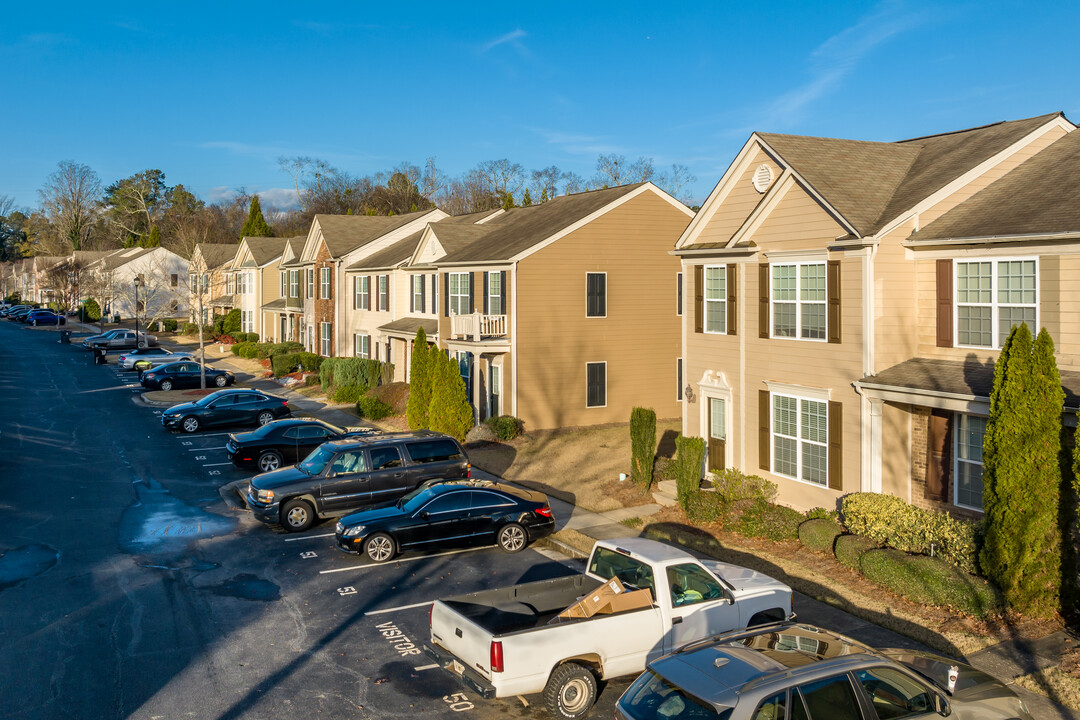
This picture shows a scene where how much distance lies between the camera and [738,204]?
20.5 m

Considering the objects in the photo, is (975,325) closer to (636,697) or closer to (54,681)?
(636,697)

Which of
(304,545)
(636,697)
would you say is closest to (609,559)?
(636,697)

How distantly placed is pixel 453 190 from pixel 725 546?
102 meters

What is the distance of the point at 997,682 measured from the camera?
8766 mm

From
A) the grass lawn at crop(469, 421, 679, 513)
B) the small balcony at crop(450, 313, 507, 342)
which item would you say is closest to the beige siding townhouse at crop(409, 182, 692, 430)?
the small balcony at crop(450, 313, 507, 342)

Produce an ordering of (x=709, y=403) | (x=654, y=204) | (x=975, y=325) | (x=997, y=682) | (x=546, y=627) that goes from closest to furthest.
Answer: (x=997, y=682)
(x=546, y=627)
(x=975, y=325)
(x=709, y=403)
(x=654, y=204)

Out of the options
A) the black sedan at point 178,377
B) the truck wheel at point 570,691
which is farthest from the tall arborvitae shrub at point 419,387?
the truck wheel at point 570,691

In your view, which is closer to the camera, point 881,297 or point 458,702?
point 458,702

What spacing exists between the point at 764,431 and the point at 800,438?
→ 3.53 ft

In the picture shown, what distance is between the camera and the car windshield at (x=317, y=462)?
1950 cm

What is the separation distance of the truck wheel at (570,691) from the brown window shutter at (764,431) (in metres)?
10.5

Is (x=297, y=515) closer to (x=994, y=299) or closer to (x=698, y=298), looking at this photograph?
(x=698, y=298)

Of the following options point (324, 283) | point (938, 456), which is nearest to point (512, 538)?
point (938, 456)

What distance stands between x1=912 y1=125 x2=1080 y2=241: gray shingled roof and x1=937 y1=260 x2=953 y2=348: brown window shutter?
2.11 feet
